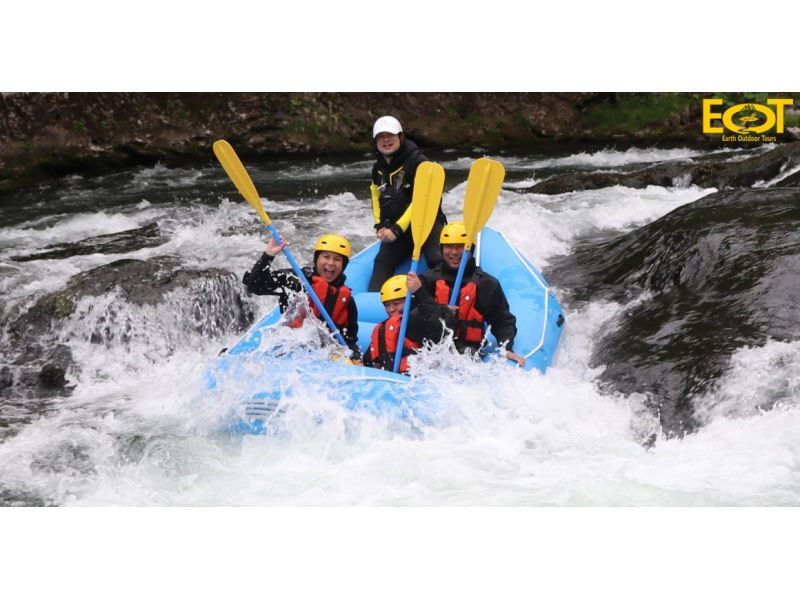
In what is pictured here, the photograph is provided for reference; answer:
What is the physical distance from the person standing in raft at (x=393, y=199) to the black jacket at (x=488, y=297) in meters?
0.61

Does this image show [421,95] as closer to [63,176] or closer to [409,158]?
[63,176]

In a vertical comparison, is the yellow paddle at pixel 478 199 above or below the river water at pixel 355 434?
above

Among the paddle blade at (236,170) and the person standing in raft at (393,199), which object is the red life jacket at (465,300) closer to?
the person standing in raft at (393,199)

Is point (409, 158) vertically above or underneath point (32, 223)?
above

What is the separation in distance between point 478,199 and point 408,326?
2.41 feet

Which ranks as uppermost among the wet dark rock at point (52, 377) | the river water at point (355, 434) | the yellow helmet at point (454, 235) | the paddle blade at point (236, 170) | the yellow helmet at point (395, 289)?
the paddle blade at point (236, 170)

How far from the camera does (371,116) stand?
12.5 metres

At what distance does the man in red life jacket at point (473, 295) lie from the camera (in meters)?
4.59

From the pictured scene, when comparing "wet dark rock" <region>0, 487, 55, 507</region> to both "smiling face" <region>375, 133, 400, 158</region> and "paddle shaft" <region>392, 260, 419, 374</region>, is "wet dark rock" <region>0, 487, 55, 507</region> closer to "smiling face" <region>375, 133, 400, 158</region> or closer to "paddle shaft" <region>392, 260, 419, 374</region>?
"paddle shaft" <region>392, 260, 419, 374</region>

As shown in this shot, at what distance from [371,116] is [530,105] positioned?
220 cm

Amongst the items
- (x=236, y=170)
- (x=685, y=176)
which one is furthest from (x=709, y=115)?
(x=236, y=170)

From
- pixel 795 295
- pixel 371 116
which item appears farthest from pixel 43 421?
pixel 371 116

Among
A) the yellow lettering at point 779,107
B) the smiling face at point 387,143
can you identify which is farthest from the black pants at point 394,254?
the yellow lettering at point 779,107

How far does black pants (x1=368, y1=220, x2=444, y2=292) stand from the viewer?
5.36 m
